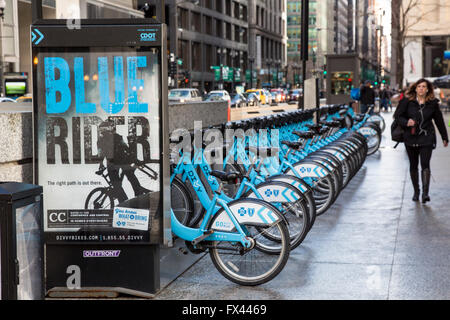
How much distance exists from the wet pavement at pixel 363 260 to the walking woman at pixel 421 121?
522mm

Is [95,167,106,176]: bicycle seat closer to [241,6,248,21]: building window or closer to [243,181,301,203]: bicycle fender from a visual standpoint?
[243,181,301,203]: bicycle fender

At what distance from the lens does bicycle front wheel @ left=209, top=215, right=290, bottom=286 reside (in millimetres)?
5988

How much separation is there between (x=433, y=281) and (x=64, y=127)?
330 centimetres

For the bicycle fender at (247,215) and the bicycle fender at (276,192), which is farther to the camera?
the bicycle fender at (276,192)

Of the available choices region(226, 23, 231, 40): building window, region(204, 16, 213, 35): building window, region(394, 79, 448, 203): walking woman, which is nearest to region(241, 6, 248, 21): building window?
region(226, 23, 231, 40): building window

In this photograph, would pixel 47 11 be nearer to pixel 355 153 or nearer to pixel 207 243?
pixel 355 153

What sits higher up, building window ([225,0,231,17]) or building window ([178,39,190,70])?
building window ([225,0,231,17])

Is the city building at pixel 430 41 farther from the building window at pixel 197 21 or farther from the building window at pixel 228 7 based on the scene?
the building window at pixel 228 7

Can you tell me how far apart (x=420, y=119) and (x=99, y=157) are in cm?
608

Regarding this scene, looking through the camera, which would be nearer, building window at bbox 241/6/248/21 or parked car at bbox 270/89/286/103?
parked car at bbox 270/89/286/103

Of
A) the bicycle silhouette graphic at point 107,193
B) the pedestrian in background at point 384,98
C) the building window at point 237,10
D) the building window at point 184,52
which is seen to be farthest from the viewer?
the building window at point 237,10

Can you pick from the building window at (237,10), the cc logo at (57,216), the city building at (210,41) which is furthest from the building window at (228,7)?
the cc logo at (57,216)

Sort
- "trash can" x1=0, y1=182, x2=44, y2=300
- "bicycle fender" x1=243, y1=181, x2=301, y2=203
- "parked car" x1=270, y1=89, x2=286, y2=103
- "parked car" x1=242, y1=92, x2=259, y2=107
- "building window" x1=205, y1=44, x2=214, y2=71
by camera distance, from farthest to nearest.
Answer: "building window" x1=205, y1=44, x2=214, y2=71 < "parked car" x1=270, y1=89, x2=286, y2=103 < "parked car" x1=242, y1=92, x2=259, y2=107 < "bicycle fender" x1=243, y1=181, x2=301, y2=203 < "trash can" x1=0, y1=182, x2=44, y2=300

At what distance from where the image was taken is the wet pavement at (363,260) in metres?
5.91
